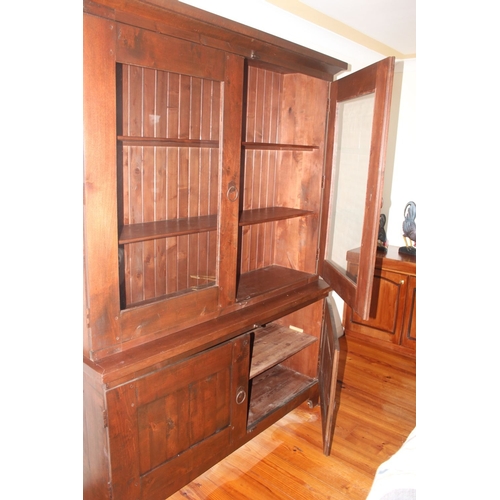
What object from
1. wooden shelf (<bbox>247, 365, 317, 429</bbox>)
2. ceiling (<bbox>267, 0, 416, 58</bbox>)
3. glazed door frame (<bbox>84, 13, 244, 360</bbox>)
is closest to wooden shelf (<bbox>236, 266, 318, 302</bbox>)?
glazed door frame (<bbox>84, 13, 244, 360</bbox>)

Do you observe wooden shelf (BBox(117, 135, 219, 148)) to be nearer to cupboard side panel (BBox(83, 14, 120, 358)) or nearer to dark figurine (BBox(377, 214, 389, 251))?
Answer: cupboard side panel (BBox(83, 14, 120, 358))

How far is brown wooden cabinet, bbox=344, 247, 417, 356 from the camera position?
3363 millimetres

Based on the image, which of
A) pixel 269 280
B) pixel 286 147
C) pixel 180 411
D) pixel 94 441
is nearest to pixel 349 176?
pixel 286 147

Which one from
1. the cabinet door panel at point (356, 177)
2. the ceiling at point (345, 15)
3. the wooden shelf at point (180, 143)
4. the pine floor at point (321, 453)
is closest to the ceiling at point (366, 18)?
the ceiling at point (345, 15)

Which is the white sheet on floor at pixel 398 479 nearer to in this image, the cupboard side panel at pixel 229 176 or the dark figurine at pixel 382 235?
the cupboard side panel at pixel 229 176

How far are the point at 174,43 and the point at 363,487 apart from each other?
2.14 m

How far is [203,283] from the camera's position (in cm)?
196

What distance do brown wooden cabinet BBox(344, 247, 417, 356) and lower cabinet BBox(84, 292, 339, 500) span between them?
3.57ft

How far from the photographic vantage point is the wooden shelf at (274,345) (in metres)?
2.32

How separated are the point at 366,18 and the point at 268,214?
134 centimetres
